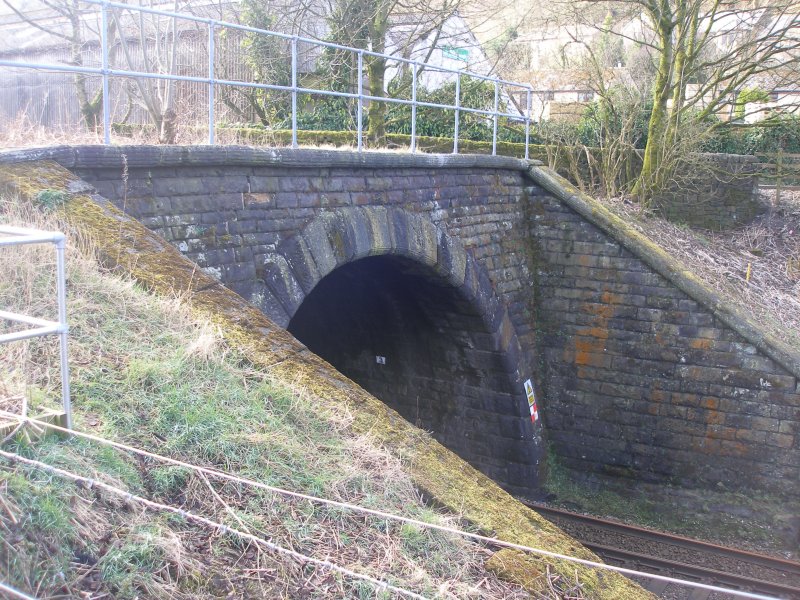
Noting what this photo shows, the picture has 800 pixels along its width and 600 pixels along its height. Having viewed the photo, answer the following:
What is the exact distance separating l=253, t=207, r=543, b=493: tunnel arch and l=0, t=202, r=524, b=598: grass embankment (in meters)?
4.49

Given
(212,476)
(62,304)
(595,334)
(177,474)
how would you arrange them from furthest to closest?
(595,334) < (212,476) < (177,474) < (62,304)

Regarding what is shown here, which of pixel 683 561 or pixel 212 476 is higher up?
pixel 212 476

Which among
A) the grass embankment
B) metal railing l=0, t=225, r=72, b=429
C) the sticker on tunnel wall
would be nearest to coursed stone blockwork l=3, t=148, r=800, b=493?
the sticker on tunnel wall

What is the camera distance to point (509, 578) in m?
3.46

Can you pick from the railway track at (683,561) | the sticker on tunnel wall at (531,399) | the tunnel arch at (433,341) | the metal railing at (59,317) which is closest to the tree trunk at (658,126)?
the sticker on tunnel wall at (531,399)

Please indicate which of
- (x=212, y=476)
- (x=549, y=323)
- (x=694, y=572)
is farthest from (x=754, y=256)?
(x=212, y=476)

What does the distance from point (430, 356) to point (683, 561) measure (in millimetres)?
4608

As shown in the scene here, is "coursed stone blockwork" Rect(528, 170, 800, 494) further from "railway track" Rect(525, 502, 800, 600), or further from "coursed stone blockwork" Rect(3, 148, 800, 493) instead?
"railway track" Rect(525, 502, 800, 600)

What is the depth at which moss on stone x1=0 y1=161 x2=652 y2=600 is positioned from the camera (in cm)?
384

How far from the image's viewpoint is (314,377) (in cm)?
454

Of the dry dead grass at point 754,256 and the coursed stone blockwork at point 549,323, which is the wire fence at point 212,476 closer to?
the coursed stone blockwork at point 549,323

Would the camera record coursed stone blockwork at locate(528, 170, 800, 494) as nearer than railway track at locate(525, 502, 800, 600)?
No

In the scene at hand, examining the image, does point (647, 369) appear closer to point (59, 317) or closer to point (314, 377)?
point (314, 377)

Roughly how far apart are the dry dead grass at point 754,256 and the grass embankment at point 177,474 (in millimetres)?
8470
